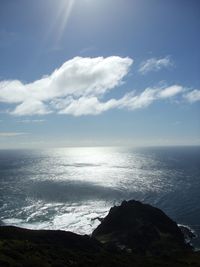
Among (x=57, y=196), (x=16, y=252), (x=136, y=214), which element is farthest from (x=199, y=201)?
(x=16, y=252)

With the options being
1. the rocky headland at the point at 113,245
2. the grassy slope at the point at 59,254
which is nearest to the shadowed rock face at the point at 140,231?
the rocky headland at the point at 113,245

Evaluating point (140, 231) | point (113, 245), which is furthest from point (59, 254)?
point (140, 231)

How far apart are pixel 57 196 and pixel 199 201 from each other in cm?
7868

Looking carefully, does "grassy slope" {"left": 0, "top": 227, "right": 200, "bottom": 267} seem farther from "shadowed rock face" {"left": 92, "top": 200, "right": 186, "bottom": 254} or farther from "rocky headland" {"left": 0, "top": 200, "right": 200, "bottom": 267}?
"shadowed rock face" {"left": 92, "top": 200, "right": 186, "bottom": 254}

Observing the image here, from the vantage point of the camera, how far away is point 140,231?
292 feet

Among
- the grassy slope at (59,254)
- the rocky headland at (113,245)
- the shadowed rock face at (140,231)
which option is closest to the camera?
the grassy slope at (59,254)

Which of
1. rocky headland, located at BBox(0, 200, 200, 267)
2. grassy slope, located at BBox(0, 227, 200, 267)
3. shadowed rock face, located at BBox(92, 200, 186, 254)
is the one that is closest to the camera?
grassy slope, located at BBox(0, 227, 200, 267)

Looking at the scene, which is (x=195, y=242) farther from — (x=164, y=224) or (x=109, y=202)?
(x=109, y=202)

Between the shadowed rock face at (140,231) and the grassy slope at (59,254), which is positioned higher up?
the grassy slope at (59,254)

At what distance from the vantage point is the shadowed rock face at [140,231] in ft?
273

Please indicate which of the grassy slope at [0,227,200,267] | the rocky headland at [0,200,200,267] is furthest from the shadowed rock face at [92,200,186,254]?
the grassy slope at [0,227,200,267]

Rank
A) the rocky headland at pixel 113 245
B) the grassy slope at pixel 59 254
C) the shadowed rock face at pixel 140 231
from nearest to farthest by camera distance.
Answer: the grassy slope at pixel 59 254
the rocky headland at pixel 113 245
the shadowed rock face at pixel 140 231

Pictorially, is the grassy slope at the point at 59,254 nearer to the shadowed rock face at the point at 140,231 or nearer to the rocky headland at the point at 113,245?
the rocky headland at the point at 113,245

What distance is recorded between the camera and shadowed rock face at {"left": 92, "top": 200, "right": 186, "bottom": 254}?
8319 centimetres
